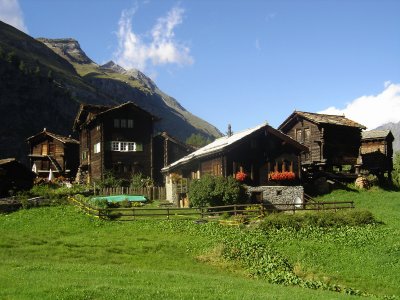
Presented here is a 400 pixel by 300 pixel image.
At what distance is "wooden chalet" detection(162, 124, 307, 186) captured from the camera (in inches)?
1604

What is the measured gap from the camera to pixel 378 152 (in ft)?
184

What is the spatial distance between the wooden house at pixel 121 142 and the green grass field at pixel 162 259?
66.4 ft

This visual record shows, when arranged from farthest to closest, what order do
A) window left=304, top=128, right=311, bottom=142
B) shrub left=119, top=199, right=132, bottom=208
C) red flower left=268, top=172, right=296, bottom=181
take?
window left=304, top=128, right=311, bottom=142 < red flower left=268, top=172, right=296, bottom=181 < shrub left=119, top=199, right=132, bottom=208

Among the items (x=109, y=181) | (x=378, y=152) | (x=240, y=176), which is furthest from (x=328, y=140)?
(x=109, y=181)

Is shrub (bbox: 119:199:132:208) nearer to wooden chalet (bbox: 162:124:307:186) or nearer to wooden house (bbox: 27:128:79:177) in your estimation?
wooden chalet (bbox: 162:124:307:186)

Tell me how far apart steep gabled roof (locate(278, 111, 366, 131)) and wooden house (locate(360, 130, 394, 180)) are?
5723 mm

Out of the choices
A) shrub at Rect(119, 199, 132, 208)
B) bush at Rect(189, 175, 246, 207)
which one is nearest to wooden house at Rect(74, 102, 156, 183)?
shrub at Rect(119, 199, 132, 208)

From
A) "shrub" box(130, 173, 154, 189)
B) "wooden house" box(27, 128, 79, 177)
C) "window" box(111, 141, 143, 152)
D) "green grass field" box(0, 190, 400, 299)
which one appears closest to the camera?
"green grass field" box(0, 190, 400, 299)

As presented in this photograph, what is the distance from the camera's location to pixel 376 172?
5531cm

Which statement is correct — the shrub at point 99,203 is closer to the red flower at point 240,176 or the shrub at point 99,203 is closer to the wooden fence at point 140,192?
the wooden fence at point 140,192

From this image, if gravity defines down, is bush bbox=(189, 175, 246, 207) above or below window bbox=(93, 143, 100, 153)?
below

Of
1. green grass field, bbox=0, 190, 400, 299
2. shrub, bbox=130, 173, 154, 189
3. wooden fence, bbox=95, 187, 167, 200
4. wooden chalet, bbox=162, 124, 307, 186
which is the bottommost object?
green grass field, bbox=0, 190, 400, 299

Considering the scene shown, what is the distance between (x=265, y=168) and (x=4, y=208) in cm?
2315

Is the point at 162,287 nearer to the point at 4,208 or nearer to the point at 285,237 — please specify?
the point at 285,237
